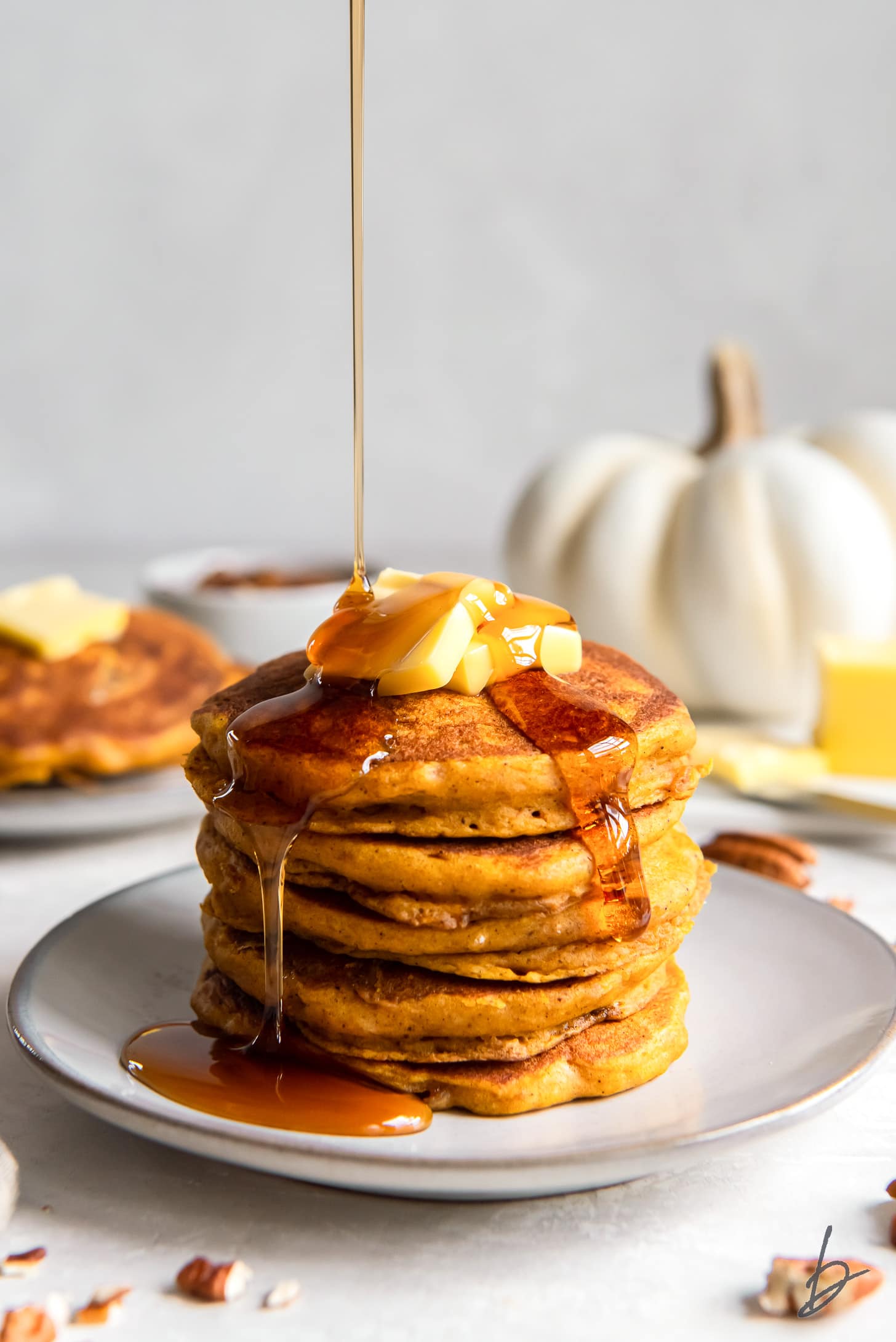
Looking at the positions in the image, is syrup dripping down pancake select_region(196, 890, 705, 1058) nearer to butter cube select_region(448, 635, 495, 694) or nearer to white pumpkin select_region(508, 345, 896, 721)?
butter cube select_region(448, 635, 495, 694)

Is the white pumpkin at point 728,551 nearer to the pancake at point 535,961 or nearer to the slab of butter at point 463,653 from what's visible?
the slab of butter at point 463,653

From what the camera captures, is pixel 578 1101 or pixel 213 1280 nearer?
pixel 213 1280

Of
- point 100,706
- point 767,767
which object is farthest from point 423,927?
point 767,767

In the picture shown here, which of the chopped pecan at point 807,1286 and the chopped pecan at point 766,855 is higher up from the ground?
the chopped pecan at point 807,1286

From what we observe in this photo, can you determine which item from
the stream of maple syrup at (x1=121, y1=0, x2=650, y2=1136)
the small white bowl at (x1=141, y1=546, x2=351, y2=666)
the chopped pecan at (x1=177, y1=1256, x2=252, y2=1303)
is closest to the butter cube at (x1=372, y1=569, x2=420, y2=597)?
the stream of maple syrup at (x1=121, y1=0, x2=650, y2=1136)

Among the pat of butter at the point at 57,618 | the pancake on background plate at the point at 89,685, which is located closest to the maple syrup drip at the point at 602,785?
the pancake on background plate at the point at 89,685

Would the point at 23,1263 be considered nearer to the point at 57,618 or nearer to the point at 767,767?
the point at 57,618
